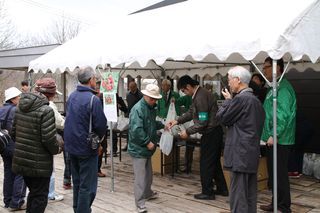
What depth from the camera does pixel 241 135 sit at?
374 cm

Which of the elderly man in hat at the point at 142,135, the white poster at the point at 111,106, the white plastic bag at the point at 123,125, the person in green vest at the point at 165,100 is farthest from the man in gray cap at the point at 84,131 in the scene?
the person in green vest at the point at 165,100

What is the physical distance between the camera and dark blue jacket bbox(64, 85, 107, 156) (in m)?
3.79

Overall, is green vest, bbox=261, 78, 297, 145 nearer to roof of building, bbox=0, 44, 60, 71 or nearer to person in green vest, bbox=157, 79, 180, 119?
person in green vest, bbox=157, 79, 180, 119

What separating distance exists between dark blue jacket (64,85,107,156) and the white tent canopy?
1244 millimetres

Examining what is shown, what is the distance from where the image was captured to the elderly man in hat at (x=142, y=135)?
4523mm

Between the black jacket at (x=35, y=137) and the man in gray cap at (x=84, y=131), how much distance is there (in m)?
0.18

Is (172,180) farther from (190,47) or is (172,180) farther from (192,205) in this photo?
(190,47)

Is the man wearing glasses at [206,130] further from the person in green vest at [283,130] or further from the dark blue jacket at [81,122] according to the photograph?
the dark blue jacket at [81,122]

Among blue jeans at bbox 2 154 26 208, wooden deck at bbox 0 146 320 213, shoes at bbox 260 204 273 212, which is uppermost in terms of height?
blue jeans at bbox 2 154 26 208

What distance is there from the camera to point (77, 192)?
4.09 meters

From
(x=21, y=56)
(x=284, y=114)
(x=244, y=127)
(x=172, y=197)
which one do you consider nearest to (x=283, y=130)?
(x=284, y=114)

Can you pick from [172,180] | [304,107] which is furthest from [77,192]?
[304,107]

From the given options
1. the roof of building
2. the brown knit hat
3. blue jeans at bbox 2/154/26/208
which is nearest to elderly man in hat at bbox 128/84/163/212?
the brown knit hat

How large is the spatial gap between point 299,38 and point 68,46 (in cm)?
438
